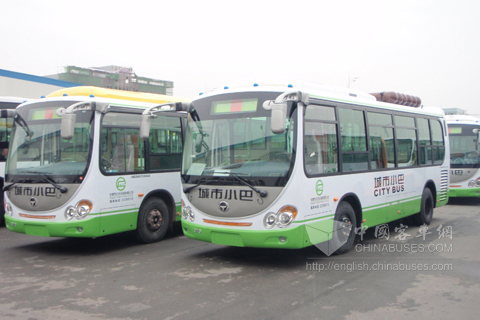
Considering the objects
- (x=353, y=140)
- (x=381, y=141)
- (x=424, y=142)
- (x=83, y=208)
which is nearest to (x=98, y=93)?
(x=83, y=208)

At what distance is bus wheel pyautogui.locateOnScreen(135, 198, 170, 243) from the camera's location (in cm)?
918

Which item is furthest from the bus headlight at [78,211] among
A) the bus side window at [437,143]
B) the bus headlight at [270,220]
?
the bus side window at [437,143]

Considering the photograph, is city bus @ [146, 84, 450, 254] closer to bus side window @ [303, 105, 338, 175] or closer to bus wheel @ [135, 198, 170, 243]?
bus side window @ [303, 105, 338, 175]

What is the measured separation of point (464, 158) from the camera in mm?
15938

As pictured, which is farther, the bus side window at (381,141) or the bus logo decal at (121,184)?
the bus side window at (381,141)

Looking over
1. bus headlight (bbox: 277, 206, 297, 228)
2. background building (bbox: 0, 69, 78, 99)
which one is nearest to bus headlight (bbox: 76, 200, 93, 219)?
bus headlight (bbox: 277, 206, 297, 228)

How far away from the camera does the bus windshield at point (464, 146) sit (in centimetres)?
1586

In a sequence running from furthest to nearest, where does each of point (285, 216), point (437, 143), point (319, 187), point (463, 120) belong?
1. point (463, 120)
2. point (437, 143)
3. point (319, 187)
4. point (285, 216)

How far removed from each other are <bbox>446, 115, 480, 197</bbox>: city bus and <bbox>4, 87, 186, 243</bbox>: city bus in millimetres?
10867

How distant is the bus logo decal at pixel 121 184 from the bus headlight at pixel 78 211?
70cm

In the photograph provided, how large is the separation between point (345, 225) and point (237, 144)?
95.1 inches

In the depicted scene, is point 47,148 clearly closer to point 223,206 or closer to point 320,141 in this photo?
point 223,206

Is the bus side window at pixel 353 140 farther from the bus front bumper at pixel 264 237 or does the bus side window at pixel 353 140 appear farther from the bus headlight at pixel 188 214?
the bus headlight at pixel 188 214

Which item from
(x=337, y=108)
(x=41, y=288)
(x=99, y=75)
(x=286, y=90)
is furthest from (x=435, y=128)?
(x=99, y=75)
